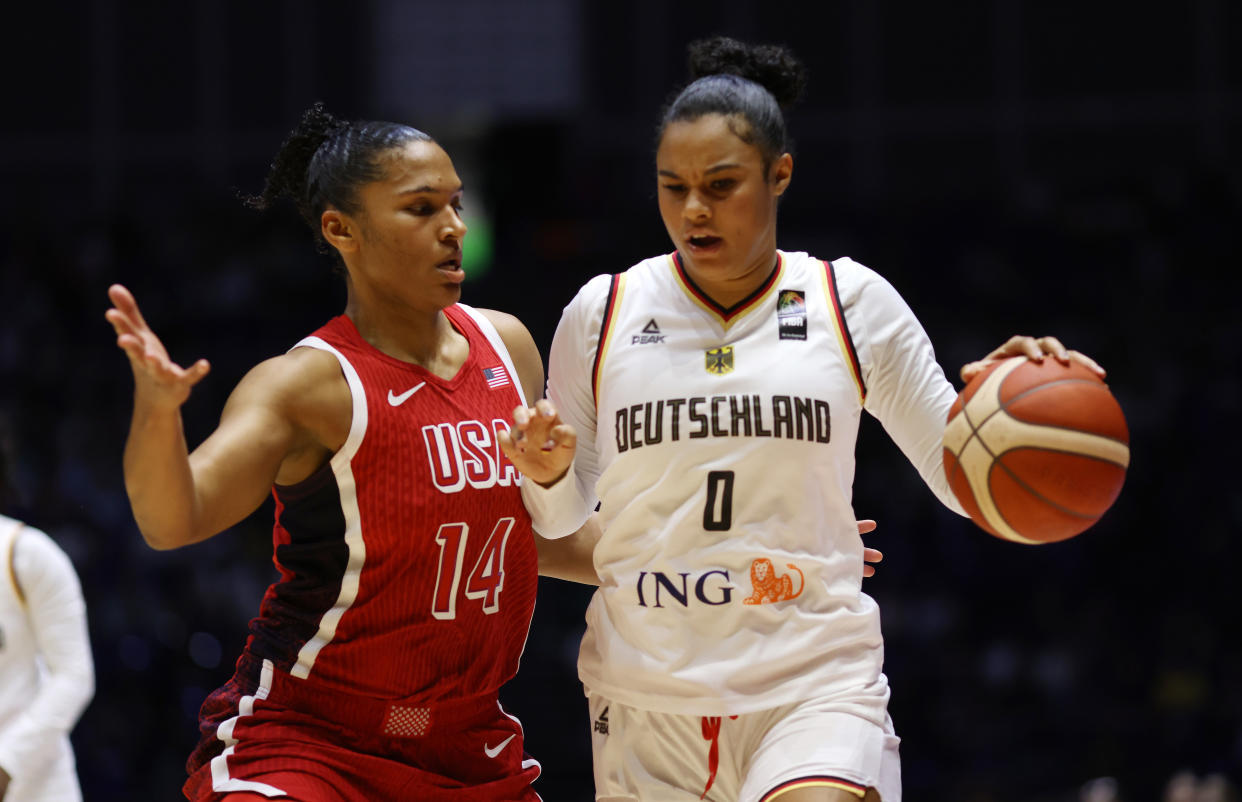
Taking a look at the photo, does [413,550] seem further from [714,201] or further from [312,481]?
[714,201]

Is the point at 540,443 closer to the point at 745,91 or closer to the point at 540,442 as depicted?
the point at 540,442

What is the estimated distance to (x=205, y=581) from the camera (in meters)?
9.66

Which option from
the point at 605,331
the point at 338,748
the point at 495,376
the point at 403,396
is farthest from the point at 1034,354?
the point at 338,748

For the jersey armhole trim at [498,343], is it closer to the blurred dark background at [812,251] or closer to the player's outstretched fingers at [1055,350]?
the player's outstretched fingers at [1055,350]

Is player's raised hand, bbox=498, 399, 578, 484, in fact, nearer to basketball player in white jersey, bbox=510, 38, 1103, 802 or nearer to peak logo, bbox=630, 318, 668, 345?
basketball player in white jersey, bbox=510, 38, 1103, 802

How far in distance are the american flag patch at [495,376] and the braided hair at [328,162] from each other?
48cm

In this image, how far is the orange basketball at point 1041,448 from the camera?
290cm

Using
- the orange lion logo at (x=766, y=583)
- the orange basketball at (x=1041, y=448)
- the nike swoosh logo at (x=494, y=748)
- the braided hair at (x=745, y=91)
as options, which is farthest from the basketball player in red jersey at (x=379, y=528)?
the orange basketball at (x=1041, y=448)

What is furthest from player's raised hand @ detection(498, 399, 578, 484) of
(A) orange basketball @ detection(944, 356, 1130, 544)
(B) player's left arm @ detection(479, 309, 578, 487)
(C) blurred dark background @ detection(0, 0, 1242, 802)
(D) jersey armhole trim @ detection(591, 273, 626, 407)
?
(C) blurred dark background @ detection(0, 0, 1242, 802)

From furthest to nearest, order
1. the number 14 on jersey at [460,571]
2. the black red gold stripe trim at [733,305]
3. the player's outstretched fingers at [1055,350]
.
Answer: the black red gold stripe trim at [733,305] < the number 14 on jersey at [460,571] < the player's outstretched fingers at [1055,350]

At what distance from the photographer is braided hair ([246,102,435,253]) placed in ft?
10.7

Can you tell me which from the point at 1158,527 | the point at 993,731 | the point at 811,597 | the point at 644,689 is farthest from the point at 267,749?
the point at 1158,527

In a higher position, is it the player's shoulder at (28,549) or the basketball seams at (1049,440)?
the basketball seams at (1049,440)

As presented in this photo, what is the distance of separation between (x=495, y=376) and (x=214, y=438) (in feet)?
2.37
